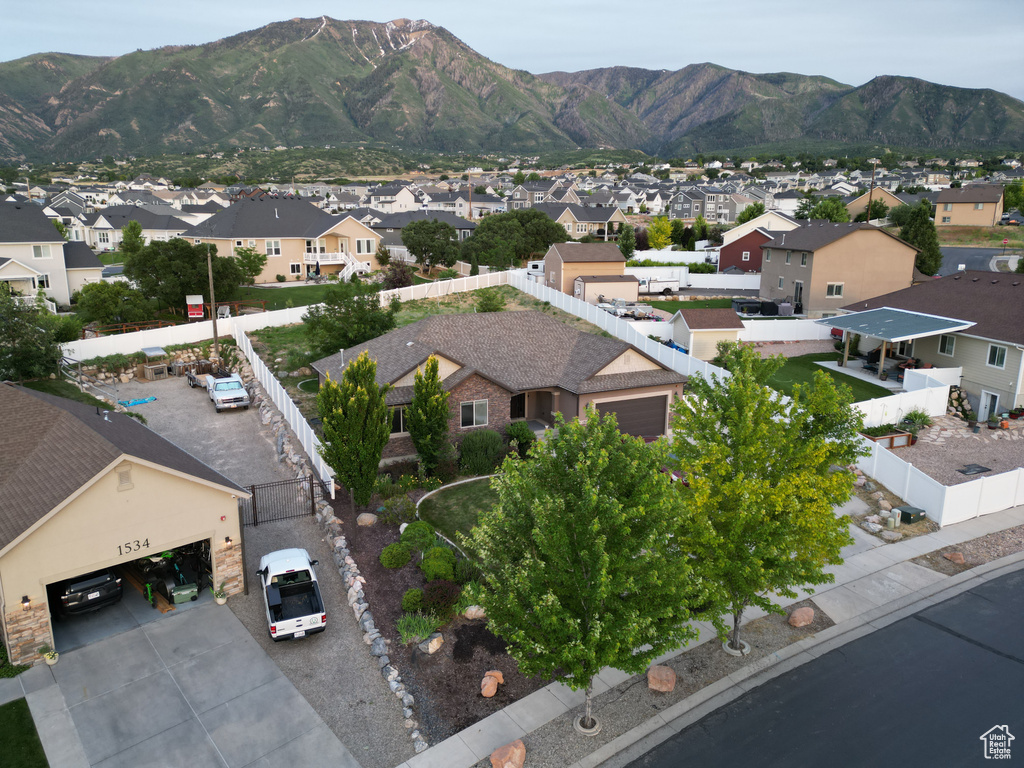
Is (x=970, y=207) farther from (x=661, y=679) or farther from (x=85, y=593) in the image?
(x=85, y=593)

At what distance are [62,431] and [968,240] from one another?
3742 inches

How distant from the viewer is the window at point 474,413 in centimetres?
2914

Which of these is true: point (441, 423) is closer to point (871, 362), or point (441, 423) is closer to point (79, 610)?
point (79, 610)

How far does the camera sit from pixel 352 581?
60.4ft

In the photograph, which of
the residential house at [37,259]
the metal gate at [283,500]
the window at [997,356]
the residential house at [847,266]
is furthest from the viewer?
the residential house at [37,259]

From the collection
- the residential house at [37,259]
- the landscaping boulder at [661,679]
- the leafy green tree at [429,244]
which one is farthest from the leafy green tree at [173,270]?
the landscaping boulder at [661,679]

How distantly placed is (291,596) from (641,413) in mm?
18841

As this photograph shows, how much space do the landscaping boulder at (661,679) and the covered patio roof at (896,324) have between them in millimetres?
27440

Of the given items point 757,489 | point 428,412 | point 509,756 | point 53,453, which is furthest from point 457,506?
point 53,453

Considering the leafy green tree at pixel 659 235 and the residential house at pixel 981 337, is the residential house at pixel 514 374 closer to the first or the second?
the residential house at pixel 981 337

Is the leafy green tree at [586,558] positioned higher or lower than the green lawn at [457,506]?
higher

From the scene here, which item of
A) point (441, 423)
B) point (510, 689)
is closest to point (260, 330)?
point (441, 423)

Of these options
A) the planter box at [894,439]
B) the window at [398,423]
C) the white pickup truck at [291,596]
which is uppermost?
the window at [398,423]

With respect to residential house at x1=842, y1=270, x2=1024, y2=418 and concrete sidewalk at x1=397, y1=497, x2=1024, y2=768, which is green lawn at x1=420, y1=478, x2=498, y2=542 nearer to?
concrete sidewalk at x1=397, y1=497, x2=1024, y2=768
